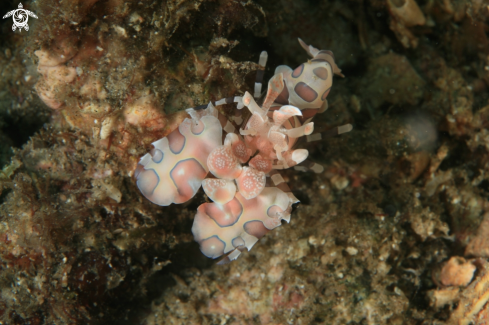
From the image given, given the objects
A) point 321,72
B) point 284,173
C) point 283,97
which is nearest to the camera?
point 321,72

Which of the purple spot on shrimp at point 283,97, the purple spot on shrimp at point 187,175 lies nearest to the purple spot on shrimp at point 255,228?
the purple spot on shrimp at point 187,175

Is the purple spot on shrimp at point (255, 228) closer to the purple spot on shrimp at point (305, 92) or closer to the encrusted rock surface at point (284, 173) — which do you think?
the encrusted rock surface at point (284, 173)

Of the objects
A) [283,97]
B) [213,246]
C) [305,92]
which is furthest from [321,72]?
[213,246]

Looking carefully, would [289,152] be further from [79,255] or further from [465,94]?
[465,94]

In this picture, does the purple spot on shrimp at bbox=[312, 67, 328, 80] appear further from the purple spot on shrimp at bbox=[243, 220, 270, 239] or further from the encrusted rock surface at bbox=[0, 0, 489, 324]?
the purple spot on shrimp at bbox=[243, 220, 270, 239]

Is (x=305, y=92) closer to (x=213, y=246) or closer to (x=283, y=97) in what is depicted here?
(x=283, y=97)

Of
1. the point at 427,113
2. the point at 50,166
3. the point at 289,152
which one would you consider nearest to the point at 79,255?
the point at 50,166

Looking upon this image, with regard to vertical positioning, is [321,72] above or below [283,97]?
above
